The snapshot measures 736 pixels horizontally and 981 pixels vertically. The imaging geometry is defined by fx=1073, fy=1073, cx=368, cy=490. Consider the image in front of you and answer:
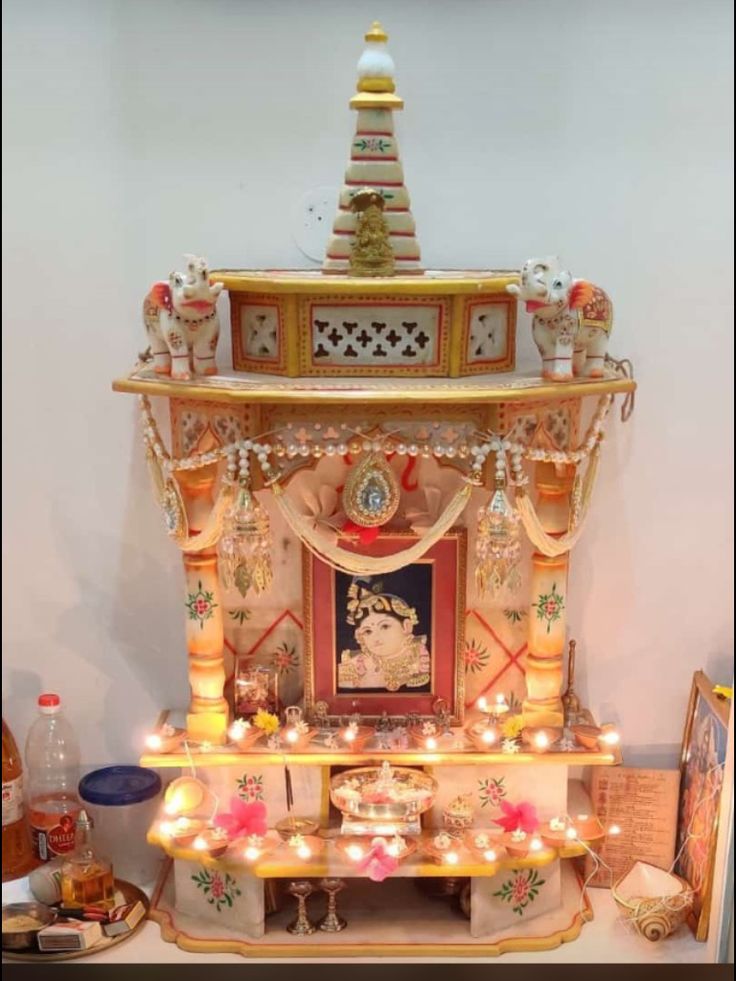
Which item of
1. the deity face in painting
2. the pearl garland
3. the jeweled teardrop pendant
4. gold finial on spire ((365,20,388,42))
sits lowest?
the deity face in painting

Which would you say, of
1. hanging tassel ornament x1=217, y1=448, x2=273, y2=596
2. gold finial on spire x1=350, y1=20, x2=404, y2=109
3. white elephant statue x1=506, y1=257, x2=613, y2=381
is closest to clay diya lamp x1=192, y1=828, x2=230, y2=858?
hanging tassel ornament x1=217, y1=448, x2=273, y2=596

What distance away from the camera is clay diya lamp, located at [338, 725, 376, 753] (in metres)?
2.07

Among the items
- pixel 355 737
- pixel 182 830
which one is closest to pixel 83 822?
pixel 182 830

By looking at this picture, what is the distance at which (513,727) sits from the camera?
2.11m

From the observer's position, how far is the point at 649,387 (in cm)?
216

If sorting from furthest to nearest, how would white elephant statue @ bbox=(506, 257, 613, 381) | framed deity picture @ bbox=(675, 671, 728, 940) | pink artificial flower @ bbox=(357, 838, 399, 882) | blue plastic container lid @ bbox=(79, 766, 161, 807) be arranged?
1. blue plastic container lid @ bbox=(79, 766, 161, 807)
2. framed deity picture @ bbox=(675, 671, 728, 940)
3. pink artificial flower @ bbox=(357, 838, 399, 882)
4. white elephant statue @ bbox=(506, 257, 613, 381)

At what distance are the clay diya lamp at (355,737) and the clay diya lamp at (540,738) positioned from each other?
0.30m

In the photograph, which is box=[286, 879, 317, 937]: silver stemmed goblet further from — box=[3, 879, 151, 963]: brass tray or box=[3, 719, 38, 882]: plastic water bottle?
box=[3, 719, 38, 882]: plastic water bottle

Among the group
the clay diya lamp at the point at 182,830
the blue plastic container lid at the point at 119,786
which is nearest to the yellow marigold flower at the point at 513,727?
the clay diya lamp at the point at 182,830

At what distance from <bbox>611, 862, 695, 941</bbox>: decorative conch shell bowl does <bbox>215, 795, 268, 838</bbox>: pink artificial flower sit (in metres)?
0.72

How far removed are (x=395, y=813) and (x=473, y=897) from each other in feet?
0.75

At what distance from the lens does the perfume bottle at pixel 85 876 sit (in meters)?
2.08

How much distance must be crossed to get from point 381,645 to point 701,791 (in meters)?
0.71
